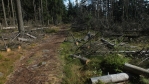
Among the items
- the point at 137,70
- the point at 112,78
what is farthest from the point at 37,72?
the point at 137,70

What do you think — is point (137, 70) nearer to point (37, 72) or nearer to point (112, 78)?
point (112, 78)

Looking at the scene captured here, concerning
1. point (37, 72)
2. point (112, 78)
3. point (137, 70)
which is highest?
point (137, 70)

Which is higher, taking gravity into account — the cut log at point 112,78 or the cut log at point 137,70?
the cut log at point 137,70

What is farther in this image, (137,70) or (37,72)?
(37,72)

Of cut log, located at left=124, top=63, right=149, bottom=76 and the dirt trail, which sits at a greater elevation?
→ cut log, located at left=124, top=63, right=149, bottom=76

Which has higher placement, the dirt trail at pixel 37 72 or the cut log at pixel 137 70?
the cut log at pixel 137 70

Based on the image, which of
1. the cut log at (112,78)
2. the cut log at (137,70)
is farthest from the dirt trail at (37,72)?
the cut log at (137,70)

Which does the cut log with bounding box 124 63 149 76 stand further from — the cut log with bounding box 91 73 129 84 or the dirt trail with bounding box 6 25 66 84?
the dirt trail with bounding box 6 25 66 84

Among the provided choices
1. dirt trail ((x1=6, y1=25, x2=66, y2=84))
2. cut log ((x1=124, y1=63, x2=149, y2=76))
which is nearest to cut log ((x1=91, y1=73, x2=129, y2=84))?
cut log ((x1=124, y1=63, x2=149, y2=76))

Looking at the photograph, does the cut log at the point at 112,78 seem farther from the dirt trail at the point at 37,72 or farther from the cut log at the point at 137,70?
the dirt trail at the point at 37,72

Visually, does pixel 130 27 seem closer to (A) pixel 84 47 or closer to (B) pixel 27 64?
(A) pixel 84 47

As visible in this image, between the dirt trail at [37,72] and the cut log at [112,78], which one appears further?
the dirt trail at [37,72]

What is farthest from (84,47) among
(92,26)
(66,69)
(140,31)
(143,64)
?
(92,26)

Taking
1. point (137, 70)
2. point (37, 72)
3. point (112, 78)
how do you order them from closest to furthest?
point (112, 78) → point (137, 70) → point (37, 72)
